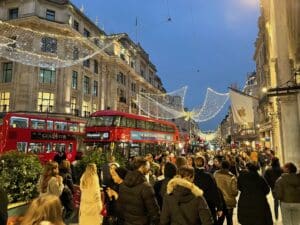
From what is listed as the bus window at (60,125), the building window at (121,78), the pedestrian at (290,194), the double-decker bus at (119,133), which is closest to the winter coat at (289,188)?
the pedestrian at (290,194)

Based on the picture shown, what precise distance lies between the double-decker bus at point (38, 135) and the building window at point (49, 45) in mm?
15594

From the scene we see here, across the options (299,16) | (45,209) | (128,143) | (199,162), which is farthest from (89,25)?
(45,209)

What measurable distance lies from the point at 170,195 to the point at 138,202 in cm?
53

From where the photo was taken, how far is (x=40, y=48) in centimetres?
3547

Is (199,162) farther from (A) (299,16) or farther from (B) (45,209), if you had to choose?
(A) (299,16)

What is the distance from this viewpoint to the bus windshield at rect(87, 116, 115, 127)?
70.2 feet

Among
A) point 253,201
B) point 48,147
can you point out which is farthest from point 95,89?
Result: point 253,201

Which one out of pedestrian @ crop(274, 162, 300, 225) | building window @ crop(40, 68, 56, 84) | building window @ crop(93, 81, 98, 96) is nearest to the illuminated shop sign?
building window @ crop(40, 68, 56, 84)

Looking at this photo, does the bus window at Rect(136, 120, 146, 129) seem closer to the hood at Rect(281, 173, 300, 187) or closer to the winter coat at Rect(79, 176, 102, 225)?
the winter coat at Rect(79, 176, 102, 225)

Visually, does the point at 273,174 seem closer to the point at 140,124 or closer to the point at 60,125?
the point at 140,124

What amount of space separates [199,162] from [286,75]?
9978mm

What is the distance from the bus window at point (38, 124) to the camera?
A: 2008cm

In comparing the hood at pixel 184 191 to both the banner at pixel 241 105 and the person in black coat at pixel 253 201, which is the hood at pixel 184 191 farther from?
the banner at pixel 241 105

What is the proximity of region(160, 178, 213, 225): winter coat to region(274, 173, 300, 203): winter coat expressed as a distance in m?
2.83
